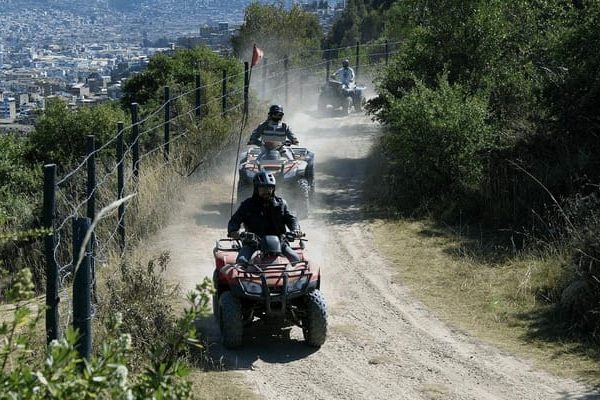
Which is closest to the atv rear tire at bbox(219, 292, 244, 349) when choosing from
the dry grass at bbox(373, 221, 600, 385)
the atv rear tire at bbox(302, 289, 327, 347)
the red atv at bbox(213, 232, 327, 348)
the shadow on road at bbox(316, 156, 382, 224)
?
the red atv at bbox(213, 232, 327, 348)

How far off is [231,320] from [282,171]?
582 cm

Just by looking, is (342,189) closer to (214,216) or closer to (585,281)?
(214,216)

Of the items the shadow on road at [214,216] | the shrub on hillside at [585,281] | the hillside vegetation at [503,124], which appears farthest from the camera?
the shadow on road at [214,216]

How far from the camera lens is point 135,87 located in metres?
25.3

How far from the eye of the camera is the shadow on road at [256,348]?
887 cm

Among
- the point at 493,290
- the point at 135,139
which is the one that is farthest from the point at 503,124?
the point at 135,139

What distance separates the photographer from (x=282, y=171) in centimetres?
1452

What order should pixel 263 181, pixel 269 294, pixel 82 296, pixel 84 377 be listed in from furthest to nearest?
1. pixel 263 181
2. pixel 269 294
3. pixel 82 296
4. pixel 84 377

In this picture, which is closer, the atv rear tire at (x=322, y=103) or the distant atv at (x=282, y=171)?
the distant atv at (x=282, y=171)

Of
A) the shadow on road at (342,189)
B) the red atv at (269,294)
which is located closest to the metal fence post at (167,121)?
Result: the shadow on road at (342,189)

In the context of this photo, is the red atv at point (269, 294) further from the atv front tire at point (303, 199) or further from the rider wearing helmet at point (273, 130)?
the rider wearing helmet at point (273, 130)

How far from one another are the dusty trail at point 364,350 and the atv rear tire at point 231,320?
13 cm

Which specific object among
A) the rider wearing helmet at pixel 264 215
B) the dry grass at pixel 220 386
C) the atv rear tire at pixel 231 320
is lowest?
the dry grass at pixel 220 386

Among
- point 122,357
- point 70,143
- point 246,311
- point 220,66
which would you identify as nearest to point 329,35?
point 220,66
